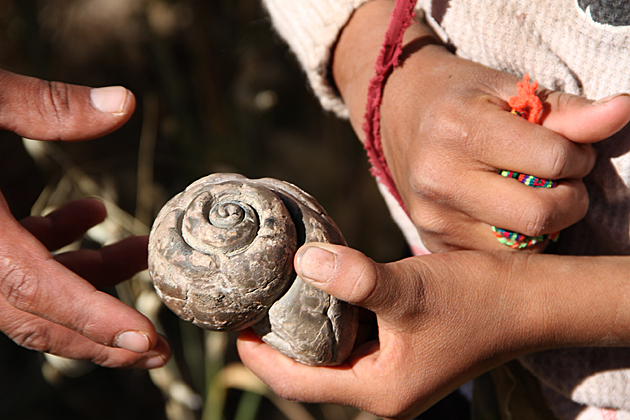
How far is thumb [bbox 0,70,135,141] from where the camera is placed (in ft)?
3.02

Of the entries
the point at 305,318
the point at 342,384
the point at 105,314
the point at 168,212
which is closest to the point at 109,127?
the point at 168,212

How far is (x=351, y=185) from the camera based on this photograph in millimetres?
2773

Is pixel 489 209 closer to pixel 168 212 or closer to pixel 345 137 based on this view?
pixel 168 212

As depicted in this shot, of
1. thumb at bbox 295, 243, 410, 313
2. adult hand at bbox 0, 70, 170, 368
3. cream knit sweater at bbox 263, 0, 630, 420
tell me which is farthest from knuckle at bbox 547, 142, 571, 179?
adult hand at bbox 0, 70, 170, 368

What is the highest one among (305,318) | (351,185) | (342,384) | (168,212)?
(168,212)

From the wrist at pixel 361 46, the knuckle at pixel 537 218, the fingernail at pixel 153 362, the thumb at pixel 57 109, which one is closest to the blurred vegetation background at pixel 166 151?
the fingernail at pixel 153 362

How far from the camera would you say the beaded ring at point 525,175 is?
2.65ft

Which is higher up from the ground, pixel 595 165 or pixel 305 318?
pixel 595 165

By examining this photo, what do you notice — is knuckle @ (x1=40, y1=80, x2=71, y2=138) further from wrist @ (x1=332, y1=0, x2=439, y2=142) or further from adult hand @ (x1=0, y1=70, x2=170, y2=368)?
wrist @ (x1=332, y1=0, x2=439, y2=142)

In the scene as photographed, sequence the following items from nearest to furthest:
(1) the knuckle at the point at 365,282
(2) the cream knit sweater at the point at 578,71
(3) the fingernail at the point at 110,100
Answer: (1) the knuckle at the point at 365,282 → (2) the cream knit sweater at the point at 578,71 → (3) the fingernail at the point at 110,100

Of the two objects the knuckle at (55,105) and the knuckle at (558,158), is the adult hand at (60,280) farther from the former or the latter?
the knuckle at (558,158)

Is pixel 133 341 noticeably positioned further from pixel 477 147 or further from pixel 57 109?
pixel 477 147

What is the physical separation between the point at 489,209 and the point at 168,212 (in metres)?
0.59

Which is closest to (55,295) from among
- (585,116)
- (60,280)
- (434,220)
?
(60,280)
